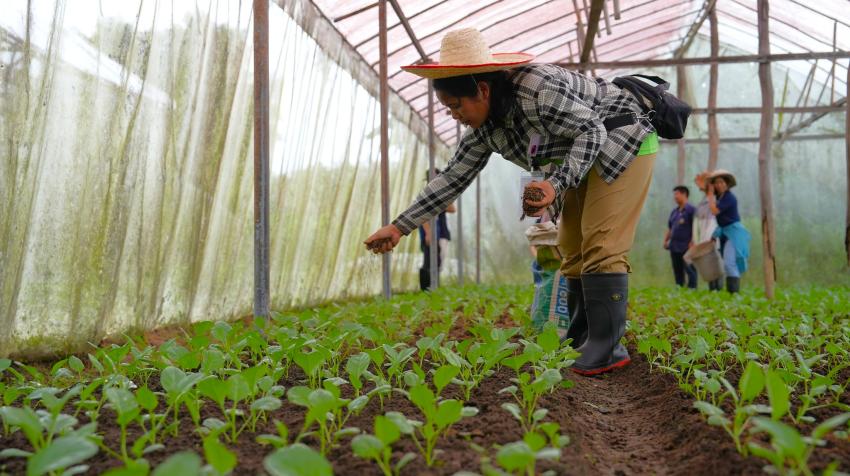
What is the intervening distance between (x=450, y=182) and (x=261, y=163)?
839mm

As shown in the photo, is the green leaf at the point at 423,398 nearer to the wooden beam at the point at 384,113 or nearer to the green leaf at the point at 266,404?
the green leaf at the point at 266,404

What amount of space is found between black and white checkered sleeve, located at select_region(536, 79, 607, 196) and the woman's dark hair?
0.14 meters

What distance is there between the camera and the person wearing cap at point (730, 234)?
7914 millimetres

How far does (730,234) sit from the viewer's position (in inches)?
312

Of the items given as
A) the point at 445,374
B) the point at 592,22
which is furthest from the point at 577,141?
the point at 592,22

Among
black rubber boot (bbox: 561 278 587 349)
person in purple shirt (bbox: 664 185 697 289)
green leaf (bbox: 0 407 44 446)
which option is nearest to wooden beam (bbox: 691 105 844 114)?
person in purple shirt (bbox: 664 185 697 289)

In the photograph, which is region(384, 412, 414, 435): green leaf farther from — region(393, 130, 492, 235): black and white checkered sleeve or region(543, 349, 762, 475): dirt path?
region(393, 130, 492, 235): black and white checkered sleeve

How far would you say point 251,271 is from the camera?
19.6 ft

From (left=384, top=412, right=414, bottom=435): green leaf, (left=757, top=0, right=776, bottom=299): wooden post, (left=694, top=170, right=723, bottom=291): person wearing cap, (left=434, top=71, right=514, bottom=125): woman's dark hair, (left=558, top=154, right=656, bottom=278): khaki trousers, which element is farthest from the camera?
(left=694, top=170, right=723, bottom=291): person wearing cap

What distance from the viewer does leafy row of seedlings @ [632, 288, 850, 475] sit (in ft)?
Result: 4.82

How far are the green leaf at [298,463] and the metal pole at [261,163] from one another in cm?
218

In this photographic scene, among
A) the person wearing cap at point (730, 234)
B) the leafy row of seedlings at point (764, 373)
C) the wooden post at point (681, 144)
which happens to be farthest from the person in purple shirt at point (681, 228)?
the leafy row of seedlings at point (764, 373)

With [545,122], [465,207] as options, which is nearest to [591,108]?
[545,122]

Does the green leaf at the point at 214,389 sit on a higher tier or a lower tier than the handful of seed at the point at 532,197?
lower
